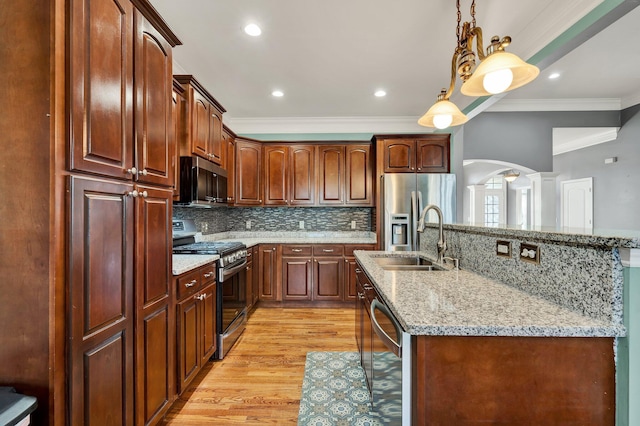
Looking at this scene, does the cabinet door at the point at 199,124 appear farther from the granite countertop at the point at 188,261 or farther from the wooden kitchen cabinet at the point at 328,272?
the wooden kitchen cabinet at the point at 328,272

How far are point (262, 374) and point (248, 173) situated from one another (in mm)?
2641

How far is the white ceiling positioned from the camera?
2.03 m

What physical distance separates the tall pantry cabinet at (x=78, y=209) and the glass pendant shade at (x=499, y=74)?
5.51ft

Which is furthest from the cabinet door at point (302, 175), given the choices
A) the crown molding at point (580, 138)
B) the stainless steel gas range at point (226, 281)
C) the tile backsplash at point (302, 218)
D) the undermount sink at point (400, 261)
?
the crown molding at point (580, 138)

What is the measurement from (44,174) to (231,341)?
2.15 m

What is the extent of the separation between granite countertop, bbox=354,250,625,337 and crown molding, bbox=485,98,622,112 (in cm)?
385

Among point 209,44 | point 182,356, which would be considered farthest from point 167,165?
point 209,44

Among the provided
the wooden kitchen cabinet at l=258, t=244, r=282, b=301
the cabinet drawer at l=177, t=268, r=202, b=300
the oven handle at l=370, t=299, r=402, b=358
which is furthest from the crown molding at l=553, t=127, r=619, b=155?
the cabinet drawer at l=177, t=268, r=202, b=300

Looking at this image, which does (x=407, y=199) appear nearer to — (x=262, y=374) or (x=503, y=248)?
(x=503, y=248)

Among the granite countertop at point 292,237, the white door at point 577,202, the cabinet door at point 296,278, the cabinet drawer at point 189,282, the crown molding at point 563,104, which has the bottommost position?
the cabinet door at point 296,278

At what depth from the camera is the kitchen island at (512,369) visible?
821 mm

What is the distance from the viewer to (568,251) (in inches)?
38.1

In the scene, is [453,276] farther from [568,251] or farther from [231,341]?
Answer: [231,341]

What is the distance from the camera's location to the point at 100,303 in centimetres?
115
